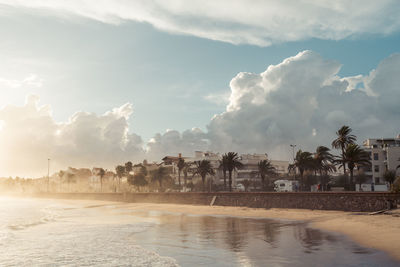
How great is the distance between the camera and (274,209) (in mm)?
45562

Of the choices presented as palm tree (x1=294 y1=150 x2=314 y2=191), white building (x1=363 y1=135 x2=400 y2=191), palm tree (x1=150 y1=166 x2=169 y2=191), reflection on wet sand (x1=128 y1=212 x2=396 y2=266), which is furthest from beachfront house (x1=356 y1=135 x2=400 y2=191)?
reflection on wet sand (x1=128 y1=212 x2=396 y2=266)

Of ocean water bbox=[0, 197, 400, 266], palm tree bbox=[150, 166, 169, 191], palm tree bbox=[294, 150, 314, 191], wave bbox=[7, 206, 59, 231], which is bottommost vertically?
wave bbox=[7, 206, 59, 231]

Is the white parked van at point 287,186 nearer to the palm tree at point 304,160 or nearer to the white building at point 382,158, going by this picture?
the palm tree at point 304,160

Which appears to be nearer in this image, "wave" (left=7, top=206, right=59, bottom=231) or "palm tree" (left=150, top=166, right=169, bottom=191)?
"wave" (left=7, top=206, right=59, bottom=231)

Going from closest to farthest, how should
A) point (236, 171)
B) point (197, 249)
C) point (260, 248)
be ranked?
point (260, 248), point (197, 249), point (236, 171)

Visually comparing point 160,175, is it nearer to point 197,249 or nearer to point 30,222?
point 30,222

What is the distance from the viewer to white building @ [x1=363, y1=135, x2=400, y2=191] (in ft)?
310

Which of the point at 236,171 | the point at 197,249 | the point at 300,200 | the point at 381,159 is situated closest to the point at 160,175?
the point at 236,171

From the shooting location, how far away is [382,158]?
330 ft

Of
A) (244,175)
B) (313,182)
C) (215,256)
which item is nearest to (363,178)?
(313,182)

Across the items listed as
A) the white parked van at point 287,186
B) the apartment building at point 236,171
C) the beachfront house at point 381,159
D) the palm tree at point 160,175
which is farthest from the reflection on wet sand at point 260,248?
the apartment building at point 236,171

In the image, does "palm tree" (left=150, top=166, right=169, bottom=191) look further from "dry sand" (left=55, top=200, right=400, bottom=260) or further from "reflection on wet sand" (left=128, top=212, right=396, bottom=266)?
"reflection on wet sand" (left=128, top=212, right=396, bottom=266)

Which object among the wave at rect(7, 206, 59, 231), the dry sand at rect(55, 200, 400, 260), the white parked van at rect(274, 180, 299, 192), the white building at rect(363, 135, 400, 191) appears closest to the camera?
the dry sand at rect(55, 200, 400, 260)

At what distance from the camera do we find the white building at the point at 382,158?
94.4 metres
